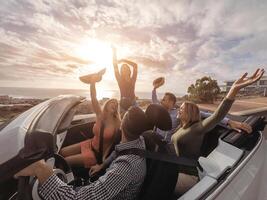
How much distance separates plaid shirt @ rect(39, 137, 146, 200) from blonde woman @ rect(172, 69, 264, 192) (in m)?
0.78

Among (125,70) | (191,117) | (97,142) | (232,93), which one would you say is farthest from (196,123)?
(125,70)

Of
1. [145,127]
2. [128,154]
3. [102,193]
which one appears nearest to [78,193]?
[102,193]

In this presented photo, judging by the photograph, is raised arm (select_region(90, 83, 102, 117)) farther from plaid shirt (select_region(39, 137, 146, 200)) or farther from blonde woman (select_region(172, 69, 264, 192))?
plaid shirt (select_region(39, 137, 146, 200))

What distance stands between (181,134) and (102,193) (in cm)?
160

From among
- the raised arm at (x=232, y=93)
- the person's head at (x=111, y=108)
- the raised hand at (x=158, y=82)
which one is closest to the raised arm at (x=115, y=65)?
the raised hand at (x=158, y=82)

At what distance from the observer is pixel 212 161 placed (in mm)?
1892

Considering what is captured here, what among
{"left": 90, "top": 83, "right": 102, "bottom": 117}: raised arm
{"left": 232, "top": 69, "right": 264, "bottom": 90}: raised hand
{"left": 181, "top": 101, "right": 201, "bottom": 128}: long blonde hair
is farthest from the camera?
{"left": 90, "top": 83, "right": 102, "bottom": 117}: raised arm

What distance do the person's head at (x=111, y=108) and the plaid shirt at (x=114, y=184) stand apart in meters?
1.50

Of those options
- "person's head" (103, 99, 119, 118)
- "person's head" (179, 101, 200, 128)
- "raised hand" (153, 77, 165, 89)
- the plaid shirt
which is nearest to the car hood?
the plaid shirt

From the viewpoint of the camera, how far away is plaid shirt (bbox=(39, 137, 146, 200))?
1.21m

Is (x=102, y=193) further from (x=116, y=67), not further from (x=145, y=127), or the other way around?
(x=116, y=67)

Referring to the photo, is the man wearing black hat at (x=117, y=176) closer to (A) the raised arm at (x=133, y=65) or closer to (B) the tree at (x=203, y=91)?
(A) the raised arm at (x=133, y=65)

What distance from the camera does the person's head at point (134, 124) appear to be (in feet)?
5.21

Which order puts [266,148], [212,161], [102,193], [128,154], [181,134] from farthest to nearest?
[181,134]
[266,148]
[212,161]
[128,154]
[102,193]
